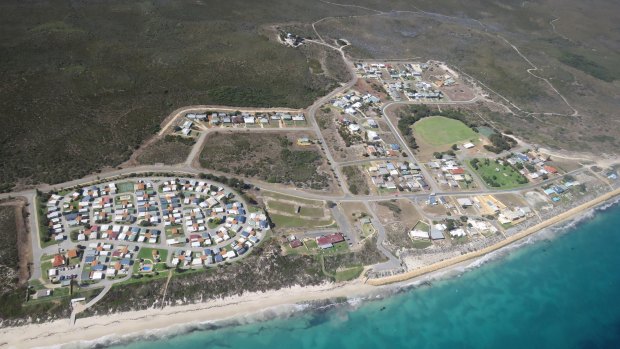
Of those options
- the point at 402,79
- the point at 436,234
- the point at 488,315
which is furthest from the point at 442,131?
the point at 488,315

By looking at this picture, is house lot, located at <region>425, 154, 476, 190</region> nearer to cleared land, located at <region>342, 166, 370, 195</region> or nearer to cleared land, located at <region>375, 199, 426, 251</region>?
cleared land, located at <region>375, 199, 426, 251</region>

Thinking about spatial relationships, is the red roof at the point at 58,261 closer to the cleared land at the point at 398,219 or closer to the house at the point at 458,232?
the cleared land at the point at 398,219

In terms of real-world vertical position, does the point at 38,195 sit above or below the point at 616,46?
below

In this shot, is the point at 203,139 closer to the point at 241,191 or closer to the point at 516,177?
the point at 241,191

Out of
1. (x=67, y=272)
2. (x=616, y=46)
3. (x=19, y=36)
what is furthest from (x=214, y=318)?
(x=616, y=46)

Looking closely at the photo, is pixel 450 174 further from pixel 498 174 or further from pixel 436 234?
pixel 436 234
